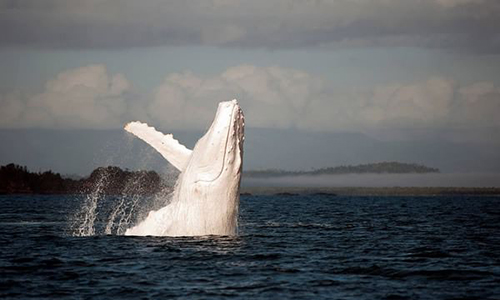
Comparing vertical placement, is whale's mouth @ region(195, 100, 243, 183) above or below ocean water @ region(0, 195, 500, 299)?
above

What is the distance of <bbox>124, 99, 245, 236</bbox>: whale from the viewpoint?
19906mm

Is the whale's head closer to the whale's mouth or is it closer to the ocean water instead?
the whale's mouth

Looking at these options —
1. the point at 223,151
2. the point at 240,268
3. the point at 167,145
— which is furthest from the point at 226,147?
the point at 240,268

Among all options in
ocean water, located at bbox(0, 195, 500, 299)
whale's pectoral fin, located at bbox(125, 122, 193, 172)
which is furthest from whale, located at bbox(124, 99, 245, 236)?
ocean water, located at bbox(0, 195, 500, 299)

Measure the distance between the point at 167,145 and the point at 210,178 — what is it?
195 cm

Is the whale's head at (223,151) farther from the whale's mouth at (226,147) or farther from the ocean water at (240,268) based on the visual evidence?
the ocean water at (240,268)

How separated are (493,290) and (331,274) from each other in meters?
3.44

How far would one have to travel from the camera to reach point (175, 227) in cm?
2109

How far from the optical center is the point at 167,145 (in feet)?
70.1

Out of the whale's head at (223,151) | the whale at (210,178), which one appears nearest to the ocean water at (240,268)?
the whale at (210,178)

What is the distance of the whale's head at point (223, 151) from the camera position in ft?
65.2

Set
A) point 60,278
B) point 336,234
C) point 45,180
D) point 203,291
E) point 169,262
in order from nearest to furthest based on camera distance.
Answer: point 203,291 → point 60,278 → point 169,262 → point 336,234 → point 45,180

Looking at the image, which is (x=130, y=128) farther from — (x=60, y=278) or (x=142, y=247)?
(x=60, y=278)

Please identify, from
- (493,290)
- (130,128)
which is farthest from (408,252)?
(130,128)
